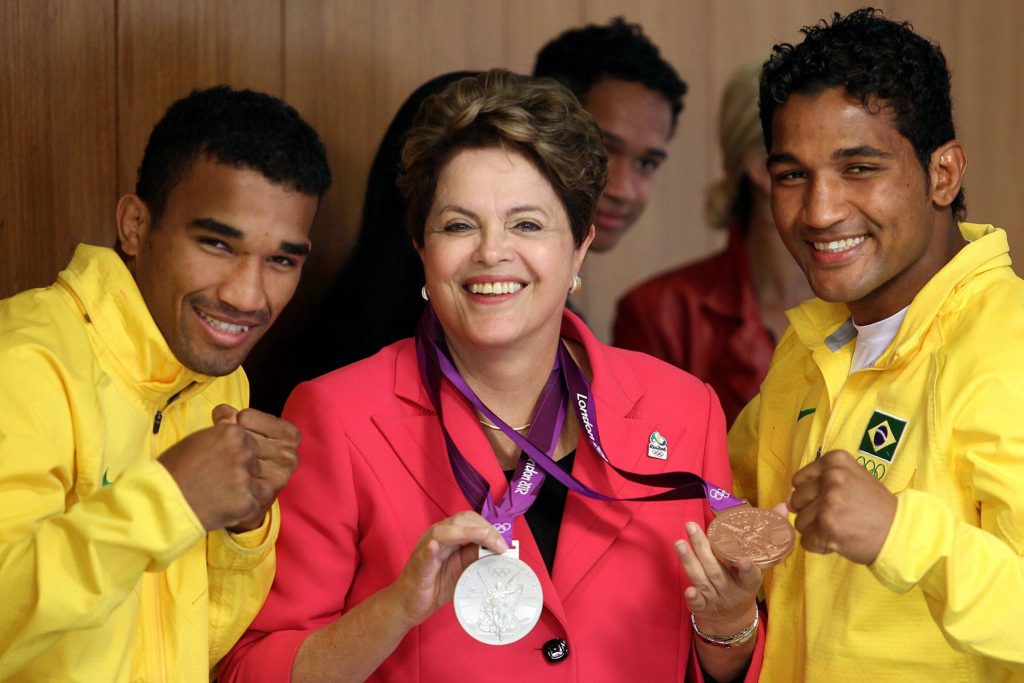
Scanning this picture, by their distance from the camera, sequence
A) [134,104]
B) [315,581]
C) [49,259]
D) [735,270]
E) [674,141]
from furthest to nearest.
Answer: [674,141]
[735,270]
[134,104]
[49,259]
[315,581]

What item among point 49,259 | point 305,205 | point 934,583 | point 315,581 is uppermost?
point 305,205

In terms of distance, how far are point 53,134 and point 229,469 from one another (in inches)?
45.8

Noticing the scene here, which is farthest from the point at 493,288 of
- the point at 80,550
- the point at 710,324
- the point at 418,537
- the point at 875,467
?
the point at 710,324

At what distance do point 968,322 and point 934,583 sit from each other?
460mm

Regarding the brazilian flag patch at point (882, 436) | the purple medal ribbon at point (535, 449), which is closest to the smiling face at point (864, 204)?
the brazilian flag patch at point (882, 436)

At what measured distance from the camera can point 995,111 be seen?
14.0 ft

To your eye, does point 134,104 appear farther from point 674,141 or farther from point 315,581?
point 674,141

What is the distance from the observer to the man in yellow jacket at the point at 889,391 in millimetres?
1808

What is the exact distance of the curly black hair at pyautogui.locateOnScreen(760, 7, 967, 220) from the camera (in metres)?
2.17

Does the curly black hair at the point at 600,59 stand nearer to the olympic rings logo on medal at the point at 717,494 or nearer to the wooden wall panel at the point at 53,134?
the wooden wall panel at the point at 53,134

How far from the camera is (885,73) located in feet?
7.11

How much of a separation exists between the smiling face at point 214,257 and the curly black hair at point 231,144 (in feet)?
0.07

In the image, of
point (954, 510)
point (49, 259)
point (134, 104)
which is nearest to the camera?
point (954, 510)

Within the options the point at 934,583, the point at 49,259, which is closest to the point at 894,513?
the point at 934,583
